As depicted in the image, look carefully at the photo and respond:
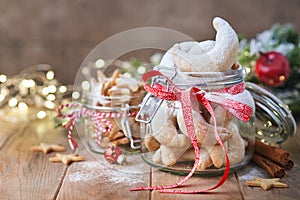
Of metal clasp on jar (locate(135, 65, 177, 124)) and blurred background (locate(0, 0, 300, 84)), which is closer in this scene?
metal clasp on jar (locate(135, 65, 177, 124))

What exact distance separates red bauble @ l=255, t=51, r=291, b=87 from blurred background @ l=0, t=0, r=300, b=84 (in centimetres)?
50

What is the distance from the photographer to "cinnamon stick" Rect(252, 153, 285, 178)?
0.95 meters

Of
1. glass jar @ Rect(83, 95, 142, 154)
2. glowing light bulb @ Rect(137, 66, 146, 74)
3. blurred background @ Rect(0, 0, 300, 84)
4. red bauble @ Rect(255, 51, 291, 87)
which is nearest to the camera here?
glass jar @ Rect(83, 95, 142, 154)

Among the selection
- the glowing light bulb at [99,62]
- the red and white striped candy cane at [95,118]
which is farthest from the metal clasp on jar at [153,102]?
the glowing light bulb at [99,62]

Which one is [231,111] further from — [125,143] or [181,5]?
[181,5]

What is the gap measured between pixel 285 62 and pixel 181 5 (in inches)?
23.4

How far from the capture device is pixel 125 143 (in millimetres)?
1123

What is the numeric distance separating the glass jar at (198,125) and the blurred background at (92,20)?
0.97m

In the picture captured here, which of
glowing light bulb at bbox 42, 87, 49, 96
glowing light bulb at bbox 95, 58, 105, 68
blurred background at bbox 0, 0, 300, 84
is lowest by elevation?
glowing light bulb at bbox 42, 87, 49, 96

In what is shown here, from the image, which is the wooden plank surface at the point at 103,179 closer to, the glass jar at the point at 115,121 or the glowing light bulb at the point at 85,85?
the glass jar at the point at 115,121

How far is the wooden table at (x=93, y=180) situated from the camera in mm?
877

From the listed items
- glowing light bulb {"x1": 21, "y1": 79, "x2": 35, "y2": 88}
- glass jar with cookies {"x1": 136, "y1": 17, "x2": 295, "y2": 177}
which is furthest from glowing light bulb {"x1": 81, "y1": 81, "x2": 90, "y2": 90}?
glowing light bulb {"x1": 21, "y1": 79, "x2": 35, "y2": 88}

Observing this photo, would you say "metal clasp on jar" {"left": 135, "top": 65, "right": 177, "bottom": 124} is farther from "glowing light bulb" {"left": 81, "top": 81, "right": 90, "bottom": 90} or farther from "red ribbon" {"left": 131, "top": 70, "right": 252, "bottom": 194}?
"glowing light bulb" {"left": 81, "top": 81, "right": 90, "bottom": 90}

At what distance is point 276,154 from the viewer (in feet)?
3.27
